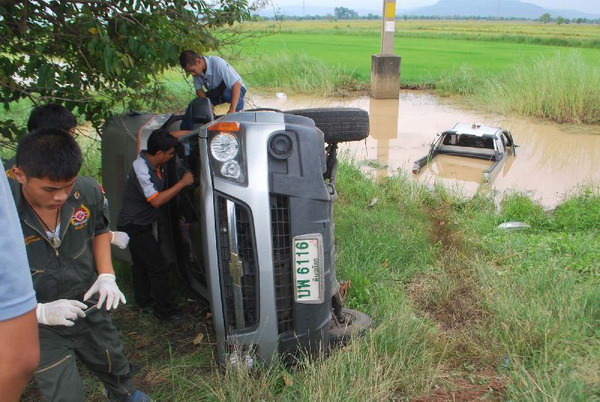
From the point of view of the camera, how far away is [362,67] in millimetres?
20672

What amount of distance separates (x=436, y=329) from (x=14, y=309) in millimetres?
2496

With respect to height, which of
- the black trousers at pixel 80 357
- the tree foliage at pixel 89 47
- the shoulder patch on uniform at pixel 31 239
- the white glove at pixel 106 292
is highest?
the tree foliage at pixel 89 47

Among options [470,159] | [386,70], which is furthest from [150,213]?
[386,70]

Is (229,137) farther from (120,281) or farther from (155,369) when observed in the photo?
(120,281)

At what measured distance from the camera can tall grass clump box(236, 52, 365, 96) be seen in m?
16.4

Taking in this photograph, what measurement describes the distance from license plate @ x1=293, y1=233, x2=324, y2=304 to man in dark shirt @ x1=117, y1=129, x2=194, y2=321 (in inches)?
39.8

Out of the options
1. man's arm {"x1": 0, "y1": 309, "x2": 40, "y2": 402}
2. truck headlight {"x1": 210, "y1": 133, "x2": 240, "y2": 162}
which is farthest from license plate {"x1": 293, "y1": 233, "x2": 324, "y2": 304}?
man's arm {"x1": 0, "y1": 309, "x2": 40, "y2": 402}

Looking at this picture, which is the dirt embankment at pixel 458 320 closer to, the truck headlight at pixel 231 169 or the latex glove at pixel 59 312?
the truck headlight at pixel 231 169

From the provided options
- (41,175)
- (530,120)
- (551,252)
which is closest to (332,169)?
(41,175)

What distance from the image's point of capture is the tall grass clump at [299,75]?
1636 centimetres

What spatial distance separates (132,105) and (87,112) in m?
0.31

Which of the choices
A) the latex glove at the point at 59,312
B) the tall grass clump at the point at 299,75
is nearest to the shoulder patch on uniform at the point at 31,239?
the latex glove at the point at 59,312

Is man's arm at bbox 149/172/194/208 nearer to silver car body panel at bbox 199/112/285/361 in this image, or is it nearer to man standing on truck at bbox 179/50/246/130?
silver car body panel at bbox 199/112/285/361

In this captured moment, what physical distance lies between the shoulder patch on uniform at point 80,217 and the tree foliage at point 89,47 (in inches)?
49.2
